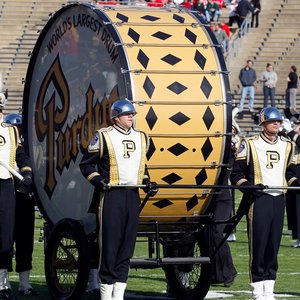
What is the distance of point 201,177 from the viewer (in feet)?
40.1

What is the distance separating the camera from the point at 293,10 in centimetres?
4147

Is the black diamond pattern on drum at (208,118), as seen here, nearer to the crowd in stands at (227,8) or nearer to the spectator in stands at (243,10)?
the crowd in stands at (227,8)

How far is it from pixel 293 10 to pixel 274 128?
2949 centimetres

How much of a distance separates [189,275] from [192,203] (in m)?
1.20

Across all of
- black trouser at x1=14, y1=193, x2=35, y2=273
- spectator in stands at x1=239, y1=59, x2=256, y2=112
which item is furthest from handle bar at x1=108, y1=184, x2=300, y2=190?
spectator in stands at x1=239, y1=59, x2=256, y2=112

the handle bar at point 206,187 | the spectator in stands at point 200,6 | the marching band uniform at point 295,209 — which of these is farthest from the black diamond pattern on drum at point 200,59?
the spectator in stands at point 200,6

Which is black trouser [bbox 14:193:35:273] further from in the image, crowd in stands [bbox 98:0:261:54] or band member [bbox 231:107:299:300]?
crowd in stands [bbox 98:0:261:54]

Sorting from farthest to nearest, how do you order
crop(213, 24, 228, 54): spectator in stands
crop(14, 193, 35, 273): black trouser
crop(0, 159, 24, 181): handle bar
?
crop(213, 24, 228, 54): spectator in stands → crop(14, 193, 35, 273): black trouser → crop(0, 159, 24, 181): handle bar

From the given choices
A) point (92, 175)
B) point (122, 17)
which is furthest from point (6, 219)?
point (122, 17)

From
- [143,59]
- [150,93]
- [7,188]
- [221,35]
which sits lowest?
[7,188]

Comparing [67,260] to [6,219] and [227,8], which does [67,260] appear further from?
[227,8]

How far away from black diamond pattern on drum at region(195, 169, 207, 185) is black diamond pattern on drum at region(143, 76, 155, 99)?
0.80 m

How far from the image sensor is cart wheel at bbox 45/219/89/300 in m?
12.1

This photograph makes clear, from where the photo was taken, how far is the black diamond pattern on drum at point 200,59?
1225 cm
